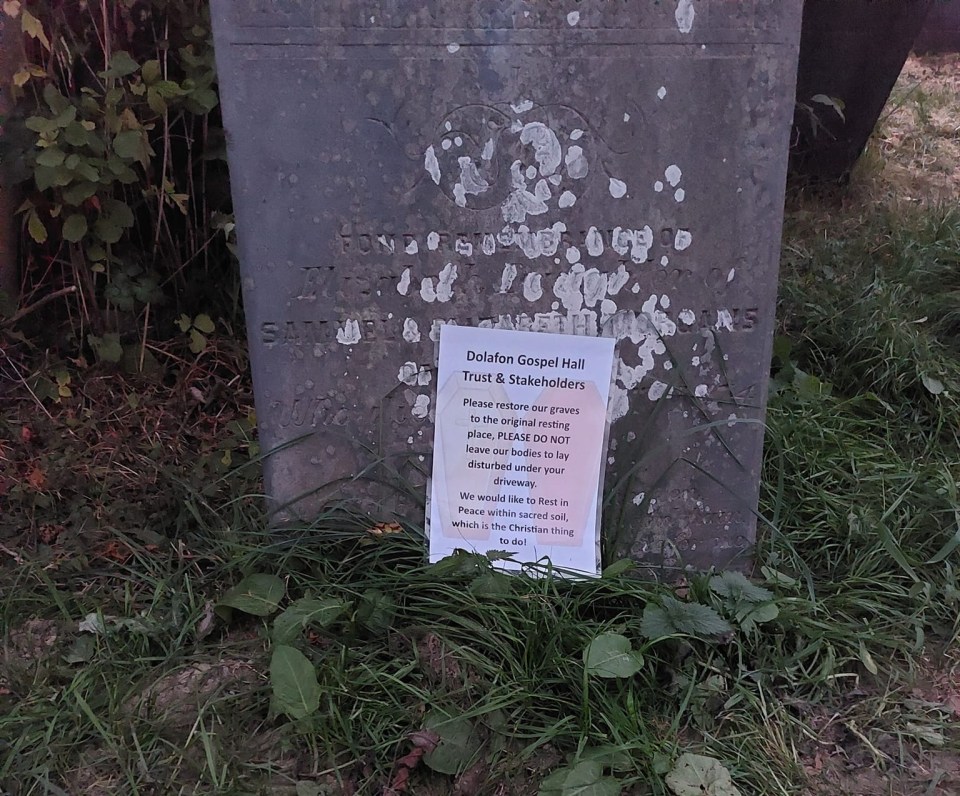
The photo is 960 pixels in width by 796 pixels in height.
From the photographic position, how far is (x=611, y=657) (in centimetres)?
154

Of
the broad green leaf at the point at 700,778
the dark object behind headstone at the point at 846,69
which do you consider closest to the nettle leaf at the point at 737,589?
the broad green leaf at the point at 700,778

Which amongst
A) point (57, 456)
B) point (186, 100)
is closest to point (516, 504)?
point (57, 456)

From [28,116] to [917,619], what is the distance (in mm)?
2432

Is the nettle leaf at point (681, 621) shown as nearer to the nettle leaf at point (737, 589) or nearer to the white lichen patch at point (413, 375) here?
the nettle leaf at point (737, 589)

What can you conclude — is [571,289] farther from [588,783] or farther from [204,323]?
[204,323]

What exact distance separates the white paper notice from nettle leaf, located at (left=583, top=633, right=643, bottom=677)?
281mm

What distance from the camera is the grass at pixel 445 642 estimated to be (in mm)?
1480

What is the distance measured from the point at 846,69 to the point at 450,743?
316 cm

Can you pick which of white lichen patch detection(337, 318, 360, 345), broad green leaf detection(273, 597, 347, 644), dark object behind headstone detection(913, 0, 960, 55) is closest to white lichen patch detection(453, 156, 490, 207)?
white lichen patch detection(337, 318, 360, 345)

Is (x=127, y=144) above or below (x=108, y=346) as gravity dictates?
above

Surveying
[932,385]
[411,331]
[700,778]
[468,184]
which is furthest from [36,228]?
[932,385]

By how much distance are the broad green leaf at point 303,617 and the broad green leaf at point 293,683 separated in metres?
0.07

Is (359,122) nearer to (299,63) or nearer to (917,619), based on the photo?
(299,63)

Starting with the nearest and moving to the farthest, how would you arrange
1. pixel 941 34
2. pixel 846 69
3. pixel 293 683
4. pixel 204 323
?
pixel 293 683, pixel 204 323, pixel 846 69, pixel 941 34
